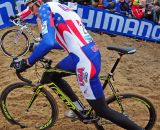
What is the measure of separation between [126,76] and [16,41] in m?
3.75

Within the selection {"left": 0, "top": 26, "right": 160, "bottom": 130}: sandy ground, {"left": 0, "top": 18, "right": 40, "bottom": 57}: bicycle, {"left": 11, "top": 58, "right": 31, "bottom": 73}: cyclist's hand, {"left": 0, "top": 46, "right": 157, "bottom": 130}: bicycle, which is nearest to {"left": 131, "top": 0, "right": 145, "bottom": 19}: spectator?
{"left": 0, "top": 26, "right": 160, "bottom": 130}: sandy ground

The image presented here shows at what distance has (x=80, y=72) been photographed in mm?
5719

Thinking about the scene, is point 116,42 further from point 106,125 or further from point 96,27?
point 106,125

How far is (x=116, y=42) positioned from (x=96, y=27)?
1100mm

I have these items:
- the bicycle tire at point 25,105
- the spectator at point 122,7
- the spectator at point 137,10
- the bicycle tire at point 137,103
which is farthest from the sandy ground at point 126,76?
the spectator at point 122,7

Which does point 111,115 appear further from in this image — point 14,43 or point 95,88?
point 14,43

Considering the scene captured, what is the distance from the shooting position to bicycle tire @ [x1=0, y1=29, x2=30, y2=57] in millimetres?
11876

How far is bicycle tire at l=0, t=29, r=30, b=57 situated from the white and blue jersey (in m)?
6.26

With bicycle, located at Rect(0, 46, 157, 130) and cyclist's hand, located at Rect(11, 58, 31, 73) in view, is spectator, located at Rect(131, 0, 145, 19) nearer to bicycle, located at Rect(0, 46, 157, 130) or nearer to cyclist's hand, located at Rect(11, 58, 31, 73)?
bicycle, located at Rect(0, 46, 157, 130)

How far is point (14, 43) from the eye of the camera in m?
12.1

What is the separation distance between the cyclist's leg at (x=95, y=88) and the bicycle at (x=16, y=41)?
637 cm

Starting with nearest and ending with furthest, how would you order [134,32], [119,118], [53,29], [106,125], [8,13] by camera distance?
[53,29]
[119,118]
[106,125]
[8,13]
[134,32]

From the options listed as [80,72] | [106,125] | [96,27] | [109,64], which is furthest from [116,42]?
[80,72]

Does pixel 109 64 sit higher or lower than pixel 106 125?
lower
